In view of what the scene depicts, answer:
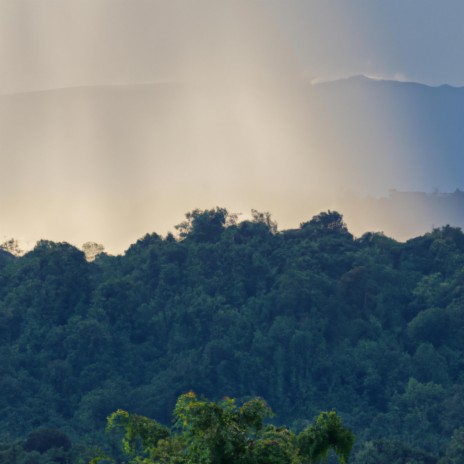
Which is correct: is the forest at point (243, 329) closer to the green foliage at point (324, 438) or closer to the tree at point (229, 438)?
the tree at point (229, 438)

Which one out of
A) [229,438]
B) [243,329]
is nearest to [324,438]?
[229,438]

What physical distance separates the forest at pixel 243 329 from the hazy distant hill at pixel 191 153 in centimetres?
1133

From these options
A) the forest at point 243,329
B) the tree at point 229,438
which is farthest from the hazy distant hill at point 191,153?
the tree at point 229,438

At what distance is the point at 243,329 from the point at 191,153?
29.0 metres

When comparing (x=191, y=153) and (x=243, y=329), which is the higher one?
(x=191, y=153)

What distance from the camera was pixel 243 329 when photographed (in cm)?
8694

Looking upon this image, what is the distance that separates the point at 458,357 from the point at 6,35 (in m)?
36.9

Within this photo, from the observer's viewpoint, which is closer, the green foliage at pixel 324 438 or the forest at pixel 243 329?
the green foliage at pixel 324 438

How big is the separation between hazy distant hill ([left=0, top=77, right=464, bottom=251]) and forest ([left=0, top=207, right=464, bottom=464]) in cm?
1133

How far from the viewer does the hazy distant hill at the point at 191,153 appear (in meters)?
106

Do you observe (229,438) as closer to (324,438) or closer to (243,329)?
(324,438)

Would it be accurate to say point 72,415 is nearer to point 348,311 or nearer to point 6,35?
point 348,311

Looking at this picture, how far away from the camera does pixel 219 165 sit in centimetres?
11419

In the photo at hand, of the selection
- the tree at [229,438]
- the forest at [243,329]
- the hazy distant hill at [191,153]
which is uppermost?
the hazy distant hill at [191,153]
